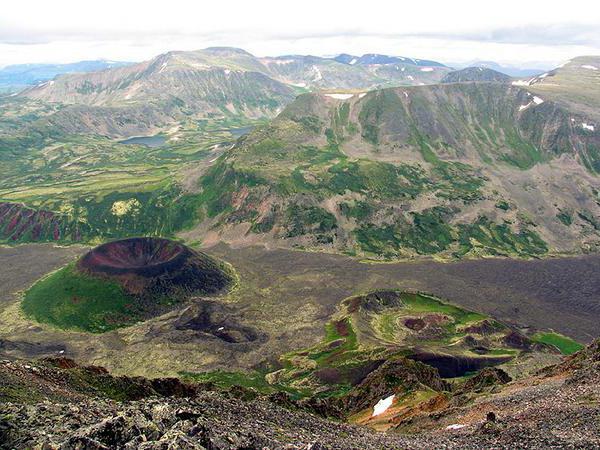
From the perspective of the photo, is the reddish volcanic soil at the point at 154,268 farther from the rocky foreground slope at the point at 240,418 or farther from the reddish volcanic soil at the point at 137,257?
the rocky foreground slope at the point at 240,418

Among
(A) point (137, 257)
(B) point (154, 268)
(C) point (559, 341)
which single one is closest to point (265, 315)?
(B) point (154, 268)

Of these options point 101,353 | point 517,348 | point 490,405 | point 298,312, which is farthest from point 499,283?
point 101,353

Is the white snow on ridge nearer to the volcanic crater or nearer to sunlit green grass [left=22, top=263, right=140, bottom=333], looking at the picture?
the volcanic crater

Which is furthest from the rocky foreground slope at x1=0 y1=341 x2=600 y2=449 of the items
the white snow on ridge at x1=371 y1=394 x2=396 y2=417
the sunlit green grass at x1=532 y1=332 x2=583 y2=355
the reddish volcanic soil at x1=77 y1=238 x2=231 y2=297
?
the reddish volcanic soil at x1=77 y1=238 x2=231 y2=297

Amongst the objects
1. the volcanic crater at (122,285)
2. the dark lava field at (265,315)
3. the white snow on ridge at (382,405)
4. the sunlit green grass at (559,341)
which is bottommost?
the sunlit green grass at (559,341)

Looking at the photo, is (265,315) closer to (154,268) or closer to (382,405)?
(154,268)

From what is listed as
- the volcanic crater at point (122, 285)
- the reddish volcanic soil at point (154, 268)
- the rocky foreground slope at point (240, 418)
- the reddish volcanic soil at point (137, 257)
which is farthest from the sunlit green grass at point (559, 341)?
the reddish volcanic soil at point (137, 257)
